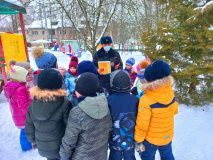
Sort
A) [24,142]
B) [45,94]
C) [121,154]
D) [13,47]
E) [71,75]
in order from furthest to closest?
[13,47]
[71,75]
[24,142]
[121,154]
[45,94]

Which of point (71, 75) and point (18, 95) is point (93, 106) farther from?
point (71, 75)

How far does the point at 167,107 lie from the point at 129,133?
1.93ft

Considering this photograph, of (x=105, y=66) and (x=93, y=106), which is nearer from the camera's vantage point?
(x=93, y=106)

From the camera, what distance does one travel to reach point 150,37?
462 cm

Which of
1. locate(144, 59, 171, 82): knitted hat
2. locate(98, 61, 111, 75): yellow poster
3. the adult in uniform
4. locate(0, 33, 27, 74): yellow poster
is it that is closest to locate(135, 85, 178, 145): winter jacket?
locate(144, 59, 171, 82): knitted hat

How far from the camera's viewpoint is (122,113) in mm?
1729

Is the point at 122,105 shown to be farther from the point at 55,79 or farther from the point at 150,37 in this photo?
the point at 150,37

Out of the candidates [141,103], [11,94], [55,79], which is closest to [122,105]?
[141,103]

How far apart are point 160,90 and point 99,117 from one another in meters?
0.82

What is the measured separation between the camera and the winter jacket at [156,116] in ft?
5.55

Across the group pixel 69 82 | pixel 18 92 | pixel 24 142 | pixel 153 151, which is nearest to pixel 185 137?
pixel 153 151

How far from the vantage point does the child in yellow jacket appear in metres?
1.69

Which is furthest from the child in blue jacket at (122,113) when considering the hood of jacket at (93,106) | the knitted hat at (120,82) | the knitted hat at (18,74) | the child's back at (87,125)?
the knitted hat at (18,74)

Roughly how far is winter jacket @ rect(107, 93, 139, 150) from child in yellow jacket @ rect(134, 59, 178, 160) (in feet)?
0.25
